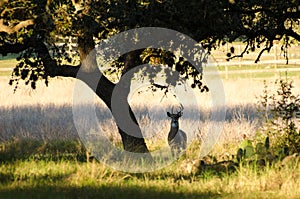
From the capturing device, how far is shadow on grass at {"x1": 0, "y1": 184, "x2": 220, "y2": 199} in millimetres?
9586

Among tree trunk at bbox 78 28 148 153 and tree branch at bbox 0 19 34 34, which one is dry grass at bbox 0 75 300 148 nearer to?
tree trunk at bbox 78 28 148 153

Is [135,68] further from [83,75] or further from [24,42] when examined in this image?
[24,42]

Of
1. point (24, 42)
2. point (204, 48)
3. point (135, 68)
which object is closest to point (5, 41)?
point (24, 42)

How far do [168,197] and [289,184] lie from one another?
5.58 ft

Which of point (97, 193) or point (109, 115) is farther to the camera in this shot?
point (109, 115)

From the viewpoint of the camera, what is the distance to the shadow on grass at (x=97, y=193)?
9.59m

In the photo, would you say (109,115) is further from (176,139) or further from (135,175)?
(135,175)

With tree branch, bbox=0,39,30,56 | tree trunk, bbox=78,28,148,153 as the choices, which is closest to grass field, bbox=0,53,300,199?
tree trunk, bbox=78,28,148,153

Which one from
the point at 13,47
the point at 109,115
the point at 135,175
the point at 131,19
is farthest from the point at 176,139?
the point at 109,115

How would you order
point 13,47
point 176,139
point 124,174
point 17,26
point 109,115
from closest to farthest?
point 124,174 < point 17,26 < point 13,47 < point 176,139 < point 109,115

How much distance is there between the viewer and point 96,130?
18.8 metres

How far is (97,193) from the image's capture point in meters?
9.69

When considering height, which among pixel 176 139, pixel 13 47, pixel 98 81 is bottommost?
pixel 176 139

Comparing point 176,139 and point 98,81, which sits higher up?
point 98,81
